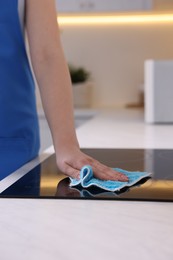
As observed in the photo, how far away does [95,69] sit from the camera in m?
3.15

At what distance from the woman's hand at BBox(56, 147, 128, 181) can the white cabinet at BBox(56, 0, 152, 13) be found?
1949 mm

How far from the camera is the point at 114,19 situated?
10.1 ft

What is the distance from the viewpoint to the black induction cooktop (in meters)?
0.78

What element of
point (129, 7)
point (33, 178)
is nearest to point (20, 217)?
point (33, 178)

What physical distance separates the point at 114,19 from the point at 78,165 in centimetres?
230

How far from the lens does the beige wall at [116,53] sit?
3.08 m

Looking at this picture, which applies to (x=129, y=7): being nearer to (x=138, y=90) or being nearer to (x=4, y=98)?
(x=138, y=90)

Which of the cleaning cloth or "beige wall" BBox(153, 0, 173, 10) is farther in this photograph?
"beige wall" BBox(153, 0, 173, 10)

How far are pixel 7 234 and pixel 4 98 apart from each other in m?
0.57

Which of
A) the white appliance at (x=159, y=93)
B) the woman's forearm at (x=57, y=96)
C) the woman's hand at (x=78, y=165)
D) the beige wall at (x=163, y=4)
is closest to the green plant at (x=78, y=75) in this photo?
the beige wall at (x=163, y=4)

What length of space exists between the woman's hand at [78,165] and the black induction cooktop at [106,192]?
0.8 inches

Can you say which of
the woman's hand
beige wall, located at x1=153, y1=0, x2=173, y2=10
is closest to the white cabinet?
beige wall, located at x1=153, y1=0, x2=173, y2=10

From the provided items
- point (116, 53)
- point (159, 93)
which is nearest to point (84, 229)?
point (159, 93)

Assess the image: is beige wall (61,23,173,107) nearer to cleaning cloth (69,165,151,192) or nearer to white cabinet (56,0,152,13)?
white cabinet (56,0,152,13)
